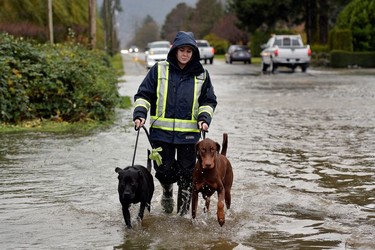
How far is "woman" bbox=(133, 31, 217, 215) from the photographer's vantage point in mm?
7398

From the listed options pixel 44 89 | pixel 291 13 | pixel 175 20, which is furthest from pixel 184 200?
pixel 175 20

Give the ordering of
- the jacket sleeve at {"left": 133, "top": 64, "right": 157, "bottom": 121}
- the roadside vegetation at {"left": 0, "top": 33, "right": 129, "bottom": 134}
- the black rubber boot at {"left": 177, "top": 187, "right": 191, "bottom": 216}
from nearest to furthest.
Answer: the jacket sleeve at {"left": 133, "top": 64, "right": 157, "bottom": 121} → the black rubber boot at {"left": 177, "top": 187, "right": 191, "bottom": 216} → the roadside vegetation at {"left": 0, "top": 33, "right": 129, "bottom": 134}

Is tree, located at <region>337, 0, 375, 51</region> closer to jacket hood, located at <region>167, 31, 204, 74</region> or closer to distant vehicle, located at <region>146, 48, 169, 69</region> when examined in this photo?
distant vehicle, located at <region>146, 48, 169, 69</region>

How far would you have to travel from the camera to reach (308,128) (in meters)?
15.0

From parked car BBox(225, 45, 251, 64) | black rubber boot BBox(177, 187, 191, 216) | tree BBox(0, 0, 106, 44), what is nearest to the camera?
black rubber boot BBox(177, 187, 191, 216)

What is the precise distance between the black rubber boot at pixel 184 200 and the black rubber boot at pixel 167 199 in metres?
0.18

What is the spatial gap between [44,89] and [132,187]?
27.7ft

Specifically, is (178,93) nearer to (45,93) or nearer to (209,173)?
(209,173)

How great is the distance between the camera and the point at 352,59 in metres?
45.9

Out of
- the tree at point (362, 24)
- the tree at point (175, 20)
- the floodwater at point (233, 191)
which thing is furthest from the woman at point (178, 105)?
the tree at point (175, 20)

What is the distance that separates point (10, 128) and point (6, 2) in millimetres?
22650

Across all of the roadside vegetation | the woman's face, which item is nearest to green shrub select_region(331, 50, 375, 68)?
the roadside vegetation

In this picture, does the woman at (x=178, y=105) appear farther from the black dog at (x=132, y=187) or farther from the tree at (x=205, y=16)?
the tree at (x=205, y=16)

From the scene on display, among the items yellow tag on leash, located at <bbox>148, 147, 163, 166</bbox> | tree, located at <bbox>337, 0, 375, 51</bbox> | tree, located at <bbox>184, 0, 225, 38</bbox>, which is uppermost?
tree, located at <bbox>184, 0, 225, 38</bbox>
